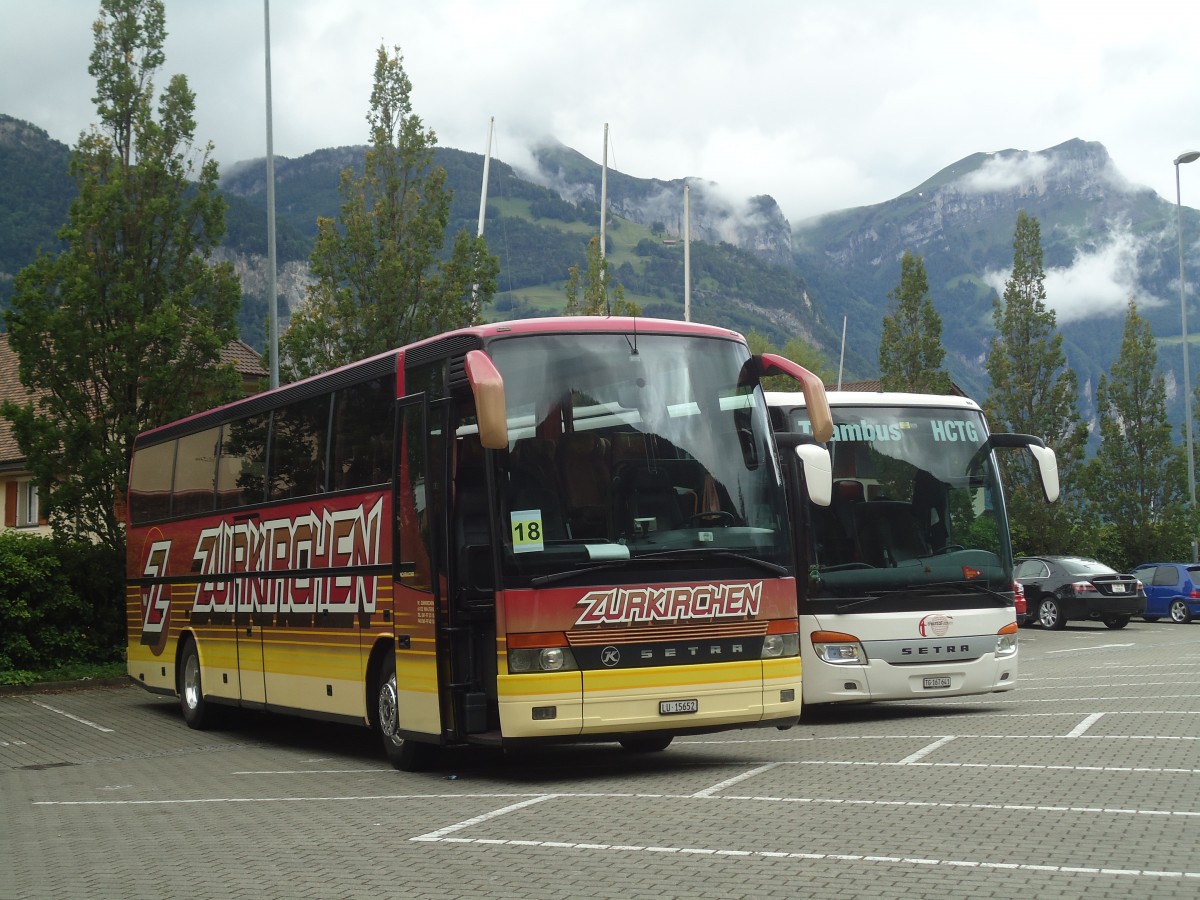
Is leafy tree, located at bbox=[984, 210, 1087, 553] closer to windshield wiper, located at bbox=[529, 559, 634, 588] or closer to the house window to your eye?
the house window

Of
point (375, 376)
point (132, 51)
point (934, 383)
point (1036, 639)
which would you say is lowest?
point (1036, 639)

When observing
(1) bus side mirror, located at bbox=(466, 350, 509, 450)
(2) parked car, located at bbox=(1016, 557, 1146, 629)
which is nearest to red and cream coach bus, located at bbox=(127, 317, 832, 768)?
(1) bus side mirror, located at bbox=(466, 350, 509, 450)

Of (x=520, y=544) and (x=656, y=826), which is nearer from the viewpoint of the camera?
(x=656, y=826)

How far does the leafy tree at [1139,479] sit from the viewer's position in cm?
4653

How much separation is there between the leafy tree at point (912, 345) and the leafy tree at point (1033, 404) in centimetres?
163

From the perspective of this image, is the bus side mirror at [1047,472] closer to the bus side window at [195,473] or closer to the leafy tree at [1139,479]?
the bus side window at [195,473]

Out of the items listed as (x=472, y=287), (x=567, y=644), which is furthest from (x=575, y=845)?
(x=472, y=287)

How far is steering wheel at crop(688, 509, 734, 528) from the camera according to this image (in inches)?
449

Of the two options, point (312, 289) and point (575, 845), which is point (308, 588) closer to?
point (575, 845)

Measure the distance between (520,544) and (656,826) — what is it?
105 inches

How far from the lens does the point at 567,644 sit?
10.9 metres

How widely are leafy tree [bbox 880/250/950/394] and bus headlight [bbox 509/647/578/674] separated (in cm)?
3256

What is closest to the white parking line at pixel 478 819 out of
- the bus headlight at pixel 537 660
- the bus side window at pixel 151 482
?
the bus headlight at pixel 537 660

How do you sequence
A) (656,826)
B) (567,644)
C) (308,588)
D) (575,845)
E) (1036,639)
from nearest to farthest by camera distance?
(575,845) < (656,826) < (567,644) < (308,588) < (1036,639)
